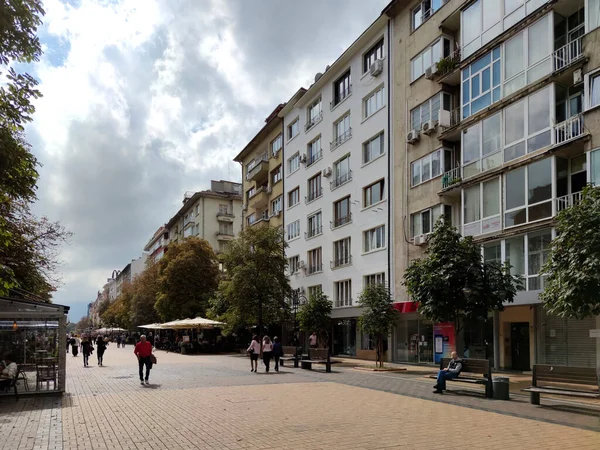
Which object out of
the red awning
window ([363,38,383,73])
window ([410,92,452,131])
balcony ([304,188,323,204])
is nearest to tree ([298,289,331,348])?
the red awning

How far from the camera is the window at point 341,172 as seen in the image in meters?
35.2

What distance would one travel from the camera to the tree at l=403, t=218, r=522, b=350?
17453mm

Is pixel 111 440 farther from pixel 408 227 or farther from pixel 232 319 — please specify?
pixel 232 319

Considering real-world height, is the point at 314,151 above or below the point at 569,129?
above

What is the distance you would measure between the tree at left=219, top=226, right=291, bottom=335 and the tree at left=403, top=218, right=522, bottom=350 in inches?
713

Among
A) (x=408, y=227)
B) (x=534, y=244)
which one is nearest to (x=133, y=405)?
(x=534, y=244)

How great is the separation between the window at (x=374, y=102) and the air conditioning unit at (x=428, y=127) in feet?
17.1

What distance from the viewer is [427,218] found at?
26.9 m

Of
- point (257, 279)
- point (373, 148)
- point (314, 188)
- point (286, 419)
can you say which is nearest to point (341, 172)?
point (373, 148)

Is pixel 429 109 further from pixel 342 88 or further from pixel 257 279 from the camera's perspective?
pixel 257 279

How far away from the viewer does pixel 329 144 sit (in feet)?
124

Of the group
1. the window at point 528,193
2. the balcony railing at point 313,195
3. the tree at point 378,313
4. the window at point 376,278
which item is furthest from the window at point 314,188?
the window at point 528,193

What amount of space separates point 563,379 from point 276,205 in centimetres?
3731

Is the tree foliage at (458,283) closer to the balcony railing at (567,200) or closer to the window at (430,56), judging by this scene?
the balcony railing at (567,200)
